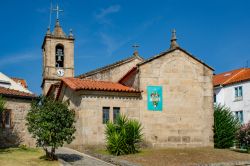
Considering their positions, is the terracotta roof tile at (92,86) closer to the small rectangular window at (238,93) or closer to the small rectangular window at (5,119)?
the small rectangular window at (5,119)

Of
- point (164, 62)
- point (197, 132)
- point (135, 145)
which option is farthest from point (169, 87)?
point (135, 145)

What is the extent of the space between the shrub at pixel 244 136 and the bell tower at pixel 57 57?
2506 centimetres

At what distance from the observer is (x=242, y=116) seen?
140 ft

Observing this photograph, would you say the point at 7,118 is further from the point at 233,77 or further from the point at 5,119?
the point at 233,77

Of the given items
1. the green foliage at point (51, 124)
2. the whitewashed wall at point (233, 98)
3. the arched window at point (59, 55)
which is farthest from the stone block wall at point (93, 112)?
the arched window at point (59, 55)

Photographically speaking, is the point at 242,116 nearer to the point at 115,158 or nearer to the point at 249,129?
the point at 249,129

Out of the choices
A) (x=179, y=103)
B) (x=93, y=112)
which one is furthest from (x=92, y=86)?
(x=179, y=103)

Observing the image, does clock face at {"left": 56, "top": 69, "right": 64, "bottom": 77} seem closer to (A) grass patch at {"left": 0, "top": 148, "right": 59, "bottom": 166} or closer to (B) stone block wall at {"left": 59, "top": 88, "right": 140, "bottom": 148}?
(B) stone block wall at {"left": 59, "top": 88, "right": 140, "bottom": 148}

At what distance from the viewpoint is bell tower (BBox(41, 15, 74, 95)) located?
157 feet

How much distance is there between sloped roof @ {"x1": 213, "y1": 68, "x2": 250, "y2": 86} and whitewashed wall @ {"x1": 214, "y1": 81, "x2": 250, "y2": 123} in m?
0.50

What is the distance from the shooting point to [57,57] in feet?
161

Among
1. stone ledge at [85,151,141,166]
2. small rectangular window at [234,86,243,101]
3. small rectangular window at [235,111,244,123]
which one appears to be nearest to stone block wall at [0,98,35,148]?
stone ledge at [85,151,141,166]

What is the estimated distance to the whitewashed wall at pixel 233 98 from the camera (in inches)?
1656

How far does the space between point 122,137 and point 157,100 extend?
5706 millimetres
